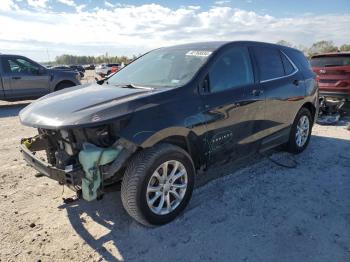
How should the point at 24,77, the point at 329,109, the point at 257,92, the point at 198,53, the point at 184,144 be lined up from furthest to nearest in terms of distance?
the point at 24,77
the point at 329,109
the point at 257,92
the point at 198,53
the point at 184,144

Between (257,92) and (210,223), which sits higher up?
(257,92)

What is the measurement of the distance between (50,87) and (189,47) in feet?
30.2

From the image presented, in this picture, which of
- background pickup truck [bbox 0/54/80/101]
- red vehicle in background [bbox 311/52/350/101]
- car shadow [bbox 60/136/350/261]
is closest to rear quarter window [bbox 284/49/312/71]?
car shadow [bbox 60/136/350/261]

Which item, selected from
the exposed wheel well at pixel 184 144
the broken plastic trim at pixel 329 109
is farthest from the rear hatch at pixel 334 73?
the exposed wheel well at pixel 184 144

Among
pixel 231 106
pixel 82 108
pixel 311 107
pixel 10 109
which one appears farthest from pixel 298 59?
pixel 10 109

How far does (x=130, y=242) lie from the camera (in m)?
3.29

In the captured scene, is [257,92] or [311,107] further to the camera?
[311,107]

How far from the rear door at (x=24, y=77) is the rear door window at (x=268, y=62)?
371 inches

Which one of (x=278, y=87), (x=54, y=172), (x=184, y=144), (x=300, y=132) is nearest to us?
(x=54, y=172)

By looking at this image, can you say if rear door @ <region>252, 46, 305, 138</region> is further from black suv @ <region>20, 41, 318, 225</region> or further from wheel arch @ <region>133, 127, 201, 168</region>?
wheel arch @ <region>133, 127, 201, 168</region>

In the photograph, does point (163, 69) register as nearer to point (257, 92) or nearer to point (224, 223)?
point (257, 92)

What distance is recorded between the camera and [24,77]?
11883 mm

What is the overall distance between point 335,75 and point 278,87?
Result: 5093mm

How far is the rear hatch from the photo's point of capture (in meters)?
8.92
